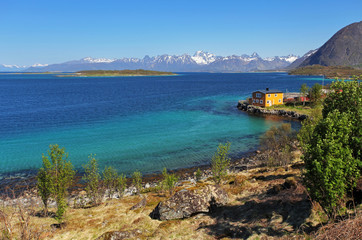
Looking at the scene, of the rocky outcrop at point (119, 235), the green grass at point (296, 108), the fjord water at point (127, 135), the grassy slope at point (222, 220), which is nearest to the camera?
the grassy slope at point (222, 220)

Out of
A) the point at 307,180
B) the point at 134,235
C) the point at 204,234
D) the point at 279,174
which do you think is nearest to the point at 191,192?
the point at 204,234

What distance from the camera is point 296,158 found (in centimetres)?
4284

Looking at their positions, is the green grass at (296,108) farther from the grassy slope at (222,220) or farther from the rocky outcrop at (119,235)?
the rocky outcrop at (119,235)

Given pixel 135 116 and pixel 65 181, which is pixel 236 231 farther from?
pixel 135 116

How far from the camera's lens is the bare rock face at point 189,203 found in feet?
71.1

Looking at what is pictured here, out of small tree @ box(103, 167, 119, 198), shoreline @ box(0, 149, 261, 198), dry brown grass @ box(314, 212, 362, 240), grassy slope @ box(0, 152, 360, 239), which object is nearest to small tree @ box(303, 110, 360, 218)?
grassy slope @ box(0, 152, 360, 239)

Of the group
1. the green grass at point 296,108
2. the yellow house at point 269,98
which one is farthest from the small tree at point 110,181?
the yellow house at point 269,98

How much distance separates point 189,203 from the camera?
22.1m

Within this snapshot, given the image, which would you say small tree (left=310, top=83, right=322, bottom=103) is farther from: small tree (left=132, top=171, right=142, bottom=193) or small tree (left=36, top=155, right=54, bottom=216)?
small tree (left=36, top=155, right=54, bottom=216)

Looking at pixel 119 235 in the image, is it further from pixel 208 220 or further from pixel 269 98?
pixel 269 98

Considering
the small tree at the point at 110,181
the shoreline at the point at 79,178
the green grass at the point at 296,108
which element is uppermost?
the green grass at the point at 296,108

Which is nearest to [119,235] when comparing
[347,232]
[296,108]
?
[347,232]

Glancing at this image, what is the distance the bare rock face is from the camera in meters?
21.7

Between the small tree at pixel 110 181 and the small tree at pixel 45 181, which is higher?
the small tree at pixel 45 181
